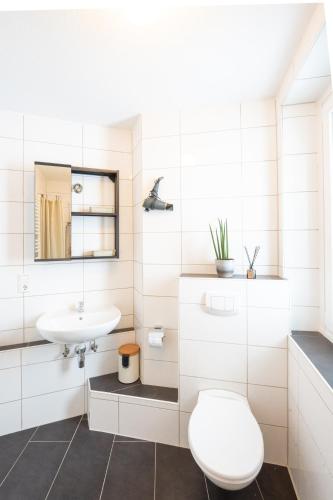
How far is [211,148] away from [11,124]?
145 centimetres

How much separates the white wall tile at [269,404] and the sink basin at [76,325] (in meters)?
0.98

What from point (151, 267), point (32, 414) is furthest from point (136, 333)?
point (32, 414)

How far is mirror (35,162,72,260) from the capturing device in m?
1.69

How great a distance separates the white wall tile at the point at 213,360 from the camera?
1490 millimetres

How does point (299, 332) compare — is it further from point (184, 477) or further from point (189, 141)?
point (189, 141)

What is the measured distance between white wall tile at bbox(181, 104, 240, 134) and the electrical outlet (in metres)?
1.56

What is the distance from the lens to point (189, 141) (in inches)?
68.0

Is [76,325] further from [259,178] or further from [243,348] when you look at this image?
[259,178]

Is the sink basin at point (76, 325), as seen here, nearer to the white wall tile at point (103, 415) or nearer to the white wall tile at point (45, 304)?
the white wall tile at point (45, 304)

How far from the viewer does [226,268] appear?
1.52 metres

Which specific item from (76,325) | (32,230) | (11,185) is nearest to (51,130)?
(11,185)

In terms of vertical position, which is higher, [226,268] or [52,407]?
[226,268]

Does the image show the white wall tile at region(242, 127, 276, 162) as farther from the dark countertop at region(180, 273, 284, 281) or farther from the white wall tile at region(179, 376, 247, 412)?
the white wall tile at region(179, 376, 247, 412)

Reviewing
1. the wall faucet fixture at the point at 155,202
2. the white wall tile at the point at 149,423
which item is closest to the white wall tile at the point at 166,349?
the white wall tile at the point at 149,423
